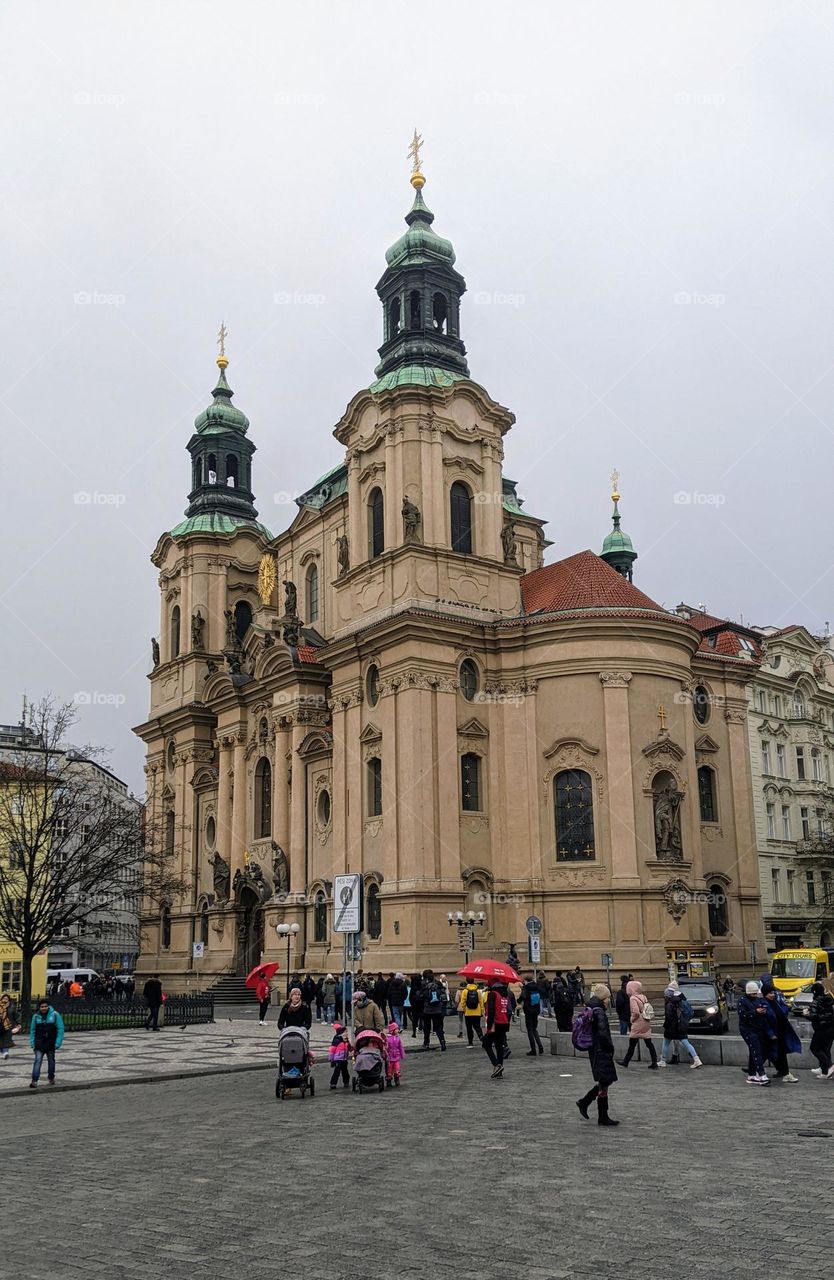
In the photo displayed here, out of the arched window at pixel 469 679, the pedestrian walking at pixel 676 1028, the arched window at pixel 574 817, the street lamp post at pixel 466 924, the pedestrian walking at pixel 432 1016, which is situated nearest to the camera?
the pedestrian walking at pixel 676 1028

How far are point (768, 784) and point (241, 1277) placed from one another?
52217 millimetres

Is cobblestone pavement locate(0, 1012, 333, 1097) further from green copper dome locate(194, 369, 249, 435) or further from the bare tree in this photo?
green copper dome locate(194, 369, 249, 435)

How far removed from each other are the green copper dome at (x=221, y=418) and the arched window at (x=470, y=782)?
3025 cm

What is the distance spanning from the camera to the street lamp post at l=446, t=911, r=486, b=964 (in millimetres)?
40000

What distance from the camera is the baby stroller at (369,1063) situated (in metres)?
18.7

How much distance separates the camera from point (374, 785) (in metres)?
45.7

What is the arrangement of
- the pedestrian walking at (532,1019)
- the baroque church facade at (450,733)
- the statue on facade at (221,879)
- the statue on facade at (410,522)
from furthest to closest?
the statue on facade at (221,879) → the statue on facade at (410,522) → the baroque church facade at (450,733) → the pedestrian walking at (532,1019)

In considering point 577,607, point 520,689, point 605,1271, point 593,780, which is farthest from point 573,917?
point 605,1271

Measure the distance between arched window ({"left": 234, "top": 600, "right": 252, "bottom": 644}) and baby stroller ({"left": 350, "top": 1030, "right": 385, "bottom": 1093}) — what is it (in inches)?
1806

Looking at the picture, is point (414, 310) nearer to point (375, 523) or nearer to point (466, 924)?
point (375, 523)

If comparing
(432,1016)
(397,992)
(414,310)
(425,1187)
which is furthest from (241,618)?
(425,1187)

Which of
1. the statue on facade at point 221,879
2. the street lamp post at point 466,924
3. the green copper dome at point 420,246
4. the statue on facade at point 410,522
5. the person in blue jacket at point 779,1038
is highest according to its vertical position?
the green copper dome at point 420,246

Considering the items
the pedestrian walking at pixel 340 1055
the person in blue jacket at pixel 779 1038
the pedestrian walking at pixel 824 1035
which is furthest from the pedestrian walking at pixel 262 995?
the pedestrian walking at pixel 824 1035

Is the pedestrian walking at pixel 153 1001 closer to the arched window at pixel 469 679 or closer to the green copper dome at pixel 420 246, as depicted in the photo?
the arched window at pixel 469 679
